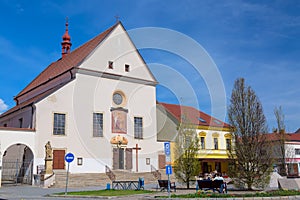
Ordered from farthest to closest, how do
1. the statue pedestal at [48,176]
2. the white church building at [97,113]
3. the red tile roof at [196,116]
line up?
1. the red tile roof at [196,116]
2. the white church building at [97,113]
3. the statue pedestal at [48,176]

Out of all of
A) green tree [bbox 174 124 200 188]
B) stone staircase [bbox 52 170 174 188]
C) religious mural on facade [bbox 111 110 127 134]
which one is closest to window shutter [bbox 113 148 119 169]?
stone staircase [bbox 52 170 174 188]

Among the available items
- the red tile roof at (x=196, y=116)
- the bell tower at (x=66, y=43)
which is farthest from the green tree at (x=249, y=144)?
the bell tower at (x=66, y=43)

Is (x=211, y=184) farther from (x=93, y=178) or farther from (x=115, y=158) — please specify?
(x=115, y=158)

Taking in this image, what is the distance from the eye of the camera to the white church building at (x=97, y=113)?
3209cm

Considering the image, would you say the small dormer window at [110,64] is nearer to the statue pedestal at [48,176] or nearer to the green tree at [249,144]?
the statue pedestal at [48,176]

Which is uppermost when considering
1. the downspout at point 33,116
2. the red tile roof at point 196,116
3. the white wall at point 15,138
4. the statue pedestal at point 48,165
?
the red tile roof at point 196,116

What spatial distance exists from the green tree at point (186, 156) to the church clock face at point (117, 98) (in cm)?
1333

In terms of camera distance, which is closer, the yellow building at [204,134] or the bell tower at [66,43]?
the yellow building at [204,134]

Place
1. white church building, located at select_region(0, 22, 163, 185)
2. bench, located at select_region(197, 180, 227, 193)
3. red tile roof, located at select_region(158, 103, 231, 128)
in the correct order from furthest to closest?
red tile roof, located at select_region(158, 103, 231, 128) → white church building, located at select_region(0, 22, 163, 185) → bench, located at select_region(197, 180, 227, 193)

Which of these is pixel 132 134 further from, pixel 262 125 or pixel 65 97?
pixel 262 125

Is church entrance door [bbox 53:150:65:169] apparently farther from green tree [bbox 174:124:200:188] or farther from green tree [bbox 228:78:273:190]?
green tree [bbox 228:78:273:190]

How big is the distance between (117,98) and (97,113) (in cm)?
344

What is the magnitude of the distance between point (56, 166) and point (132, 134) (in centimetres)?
940

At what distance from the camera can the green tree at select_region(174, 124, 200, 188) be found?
2447cm
